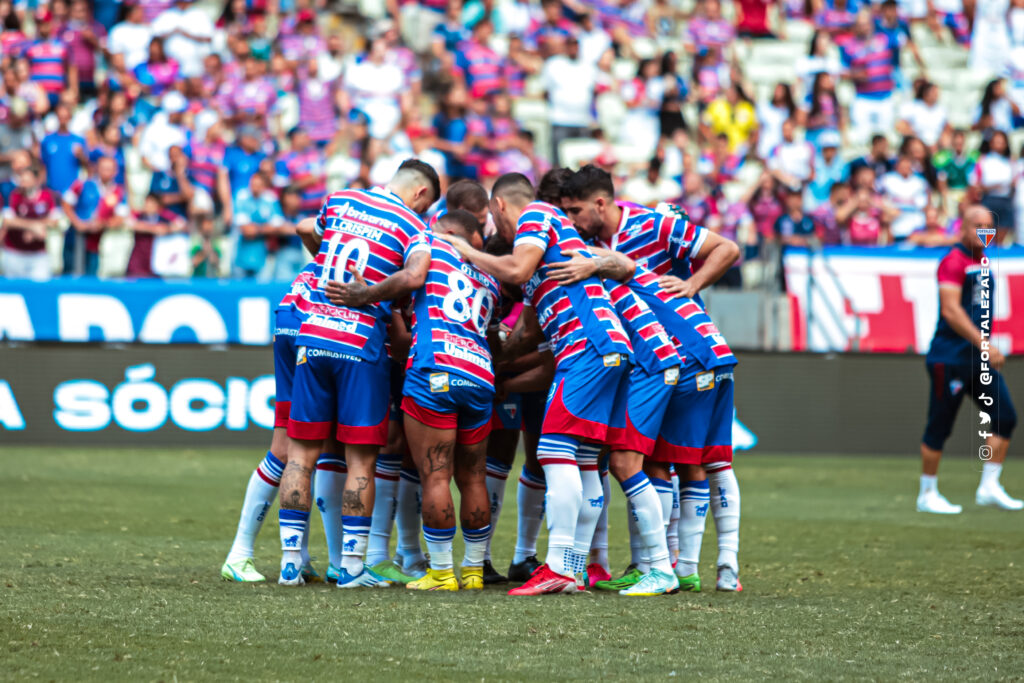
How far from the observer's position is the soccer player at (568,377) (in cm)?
677

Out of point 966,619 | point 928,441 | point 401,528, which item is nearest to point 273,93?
point 928,441

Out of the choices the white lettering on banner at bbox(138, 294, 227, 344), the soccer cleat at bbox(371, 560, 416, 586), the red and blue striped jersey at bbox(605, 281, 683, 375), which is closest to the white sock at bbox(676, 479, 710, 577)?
the red and blue striped jersey at bbox(605, 281, 683, 375)

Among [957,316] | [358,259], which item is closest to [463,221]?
[358,259]

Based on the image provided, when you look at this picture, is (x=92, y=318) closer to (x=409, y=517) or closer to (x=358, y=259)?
(x=409, y=517)

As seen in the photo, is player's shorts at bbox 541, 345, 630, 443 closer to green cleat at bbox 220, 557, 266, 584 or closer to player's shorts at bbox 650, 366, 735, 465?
player's shorts at bbox 650, 366, 735, 465

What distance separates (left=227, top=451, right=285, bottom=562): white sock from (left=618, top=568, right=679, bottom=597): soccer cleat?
1999mm

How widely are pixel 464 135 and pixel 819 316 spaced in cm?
558

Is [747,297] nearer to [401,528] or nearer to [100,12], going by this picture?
[401,528]

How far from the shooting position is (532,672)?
4805mm

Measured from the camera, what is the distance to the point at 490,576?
7.50 meters

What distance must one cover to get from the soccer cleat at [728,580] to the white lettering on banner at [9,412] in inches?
391

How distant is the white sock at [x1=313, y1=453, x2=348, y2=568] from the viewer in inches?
288

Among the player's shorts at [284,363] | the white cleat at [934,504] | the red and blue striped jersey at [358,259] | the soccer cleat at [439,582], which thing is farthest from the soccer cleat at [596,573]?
the white cleat at [934,504]

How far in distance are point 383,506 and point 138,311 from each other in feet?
27.0
